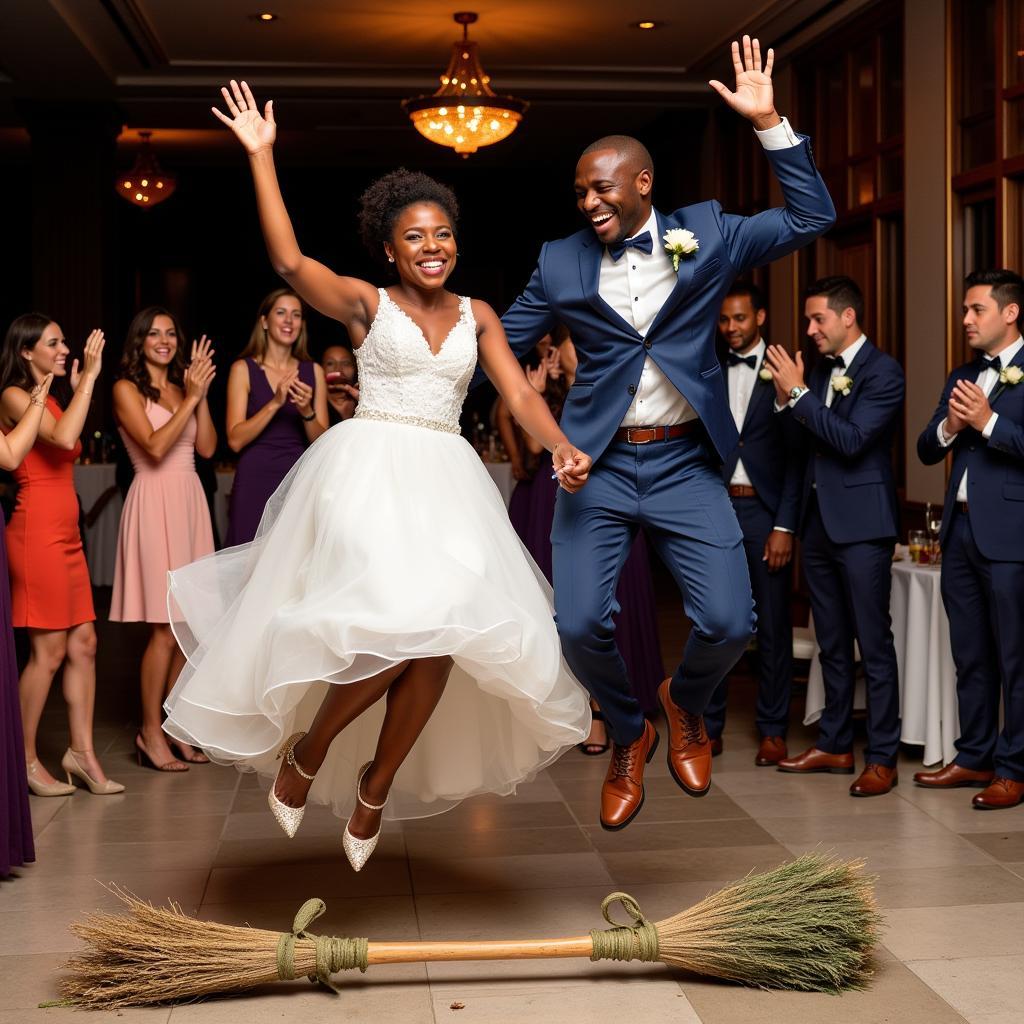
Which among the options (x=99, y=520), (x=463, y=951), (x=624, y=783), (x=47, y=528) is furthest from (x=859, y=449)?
(x=99, y=520)

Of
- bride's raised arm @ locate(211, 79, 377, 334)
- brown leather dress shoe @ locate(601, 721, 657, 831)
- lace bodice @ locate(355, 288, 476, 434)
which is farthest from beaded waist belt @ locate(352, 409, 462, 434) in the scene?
brown leather dress shoe @ locate(601, 721, 657, 831)

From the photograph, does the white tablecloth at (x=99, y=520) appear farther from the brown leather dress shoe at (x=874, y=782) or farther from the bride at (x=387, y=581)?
the bride at (x=387, y=581)

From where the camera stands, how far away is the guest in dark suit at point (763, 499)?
547cm

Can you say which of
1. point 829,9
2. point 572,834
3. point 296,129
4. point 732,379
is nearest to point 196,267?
point 296,129

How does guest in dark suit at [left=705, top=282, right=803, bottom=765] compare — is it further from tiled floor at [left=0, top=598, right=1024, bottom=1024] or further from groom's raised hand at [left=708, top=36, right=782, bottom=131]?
groom's raised hand at [left=708, top=36, right=782, bottom=131]

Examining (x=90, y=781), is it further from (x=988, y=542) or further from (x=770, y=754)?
(x=988, y=542)

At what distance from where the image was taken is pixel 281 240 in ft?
11.2

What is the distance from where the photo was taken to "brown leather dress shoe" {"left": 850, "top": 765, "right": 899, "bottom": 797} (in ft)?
16.5

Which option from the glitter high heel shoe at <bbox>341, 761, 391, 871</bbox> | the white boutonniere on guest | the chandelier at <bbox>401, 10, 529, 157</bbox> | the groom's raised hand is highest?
the chandelier at <bbox>401, 10, 529, 157</bbox>

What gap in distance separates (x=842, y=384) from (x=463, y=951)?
290 centimetres

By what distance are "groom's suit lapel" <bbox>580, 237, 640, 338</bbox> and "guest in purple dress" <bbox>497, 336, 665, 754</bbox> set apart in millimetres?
2123

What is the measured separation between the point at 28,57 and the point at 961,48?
21.5ft

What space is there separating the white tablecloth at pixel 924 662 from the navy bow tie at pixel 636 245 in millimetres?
2260

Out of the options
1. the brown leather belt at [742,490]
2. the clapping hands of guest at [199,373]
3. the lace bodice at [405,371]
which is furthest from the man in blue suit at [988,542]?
the clapping hands of guest at [199,373]
